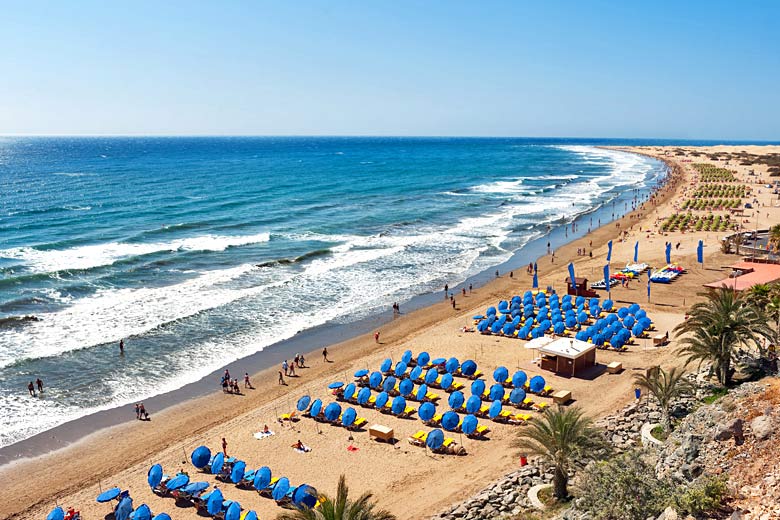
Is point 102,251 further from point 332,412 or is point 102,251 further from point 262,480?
point 262,480

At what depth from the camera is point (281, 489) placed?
2117 cm

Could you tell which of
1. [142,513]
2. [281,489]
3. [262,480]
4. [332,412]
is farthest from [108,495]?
[332,412]

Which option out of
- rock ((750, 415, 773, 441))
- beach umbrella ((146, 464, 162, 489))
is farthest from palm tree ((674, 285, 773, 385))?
beach umbrella ((146, 464, 162, 489))

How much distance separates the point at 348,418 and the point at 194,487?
24.5 feet

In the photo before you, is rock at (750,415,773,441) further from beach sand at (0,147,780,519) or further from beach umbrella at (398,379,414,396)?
beach umbrella at (398,379,414,396)

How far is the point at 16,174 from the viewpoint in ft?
424

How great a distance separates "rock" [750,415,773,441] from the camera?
47.7ft

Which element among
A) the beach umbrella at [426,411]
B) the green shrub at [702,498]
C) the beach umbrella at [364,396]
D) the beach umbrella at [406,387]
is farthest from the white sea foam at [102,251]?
the green shrub at [702,498]

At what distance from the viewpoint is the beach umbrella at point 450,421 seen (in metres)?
26.1

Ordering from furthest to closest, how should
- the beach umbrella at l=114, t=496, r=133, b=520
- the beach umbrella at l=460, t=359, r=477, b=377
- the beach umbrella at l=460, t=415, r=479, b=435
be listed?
the beach umbrella at l=460, t=359, r=477, b=377 < the beach umbrella at l=460, t=415, r=479, b=435 < the beach umbrella at l=114, t=496, r=133, b=520

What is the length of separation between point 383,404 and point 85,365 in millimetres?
18794

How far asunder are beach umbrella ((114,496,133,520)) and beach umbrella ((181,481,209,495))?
1988 millimetres

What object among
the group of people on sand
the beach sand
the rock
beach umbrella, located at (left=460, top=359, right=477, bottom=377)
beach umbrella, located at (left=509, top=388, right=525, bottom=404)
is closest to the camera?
the rock

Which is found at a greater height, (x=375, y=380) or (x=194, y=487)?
(x=375, y=380)
